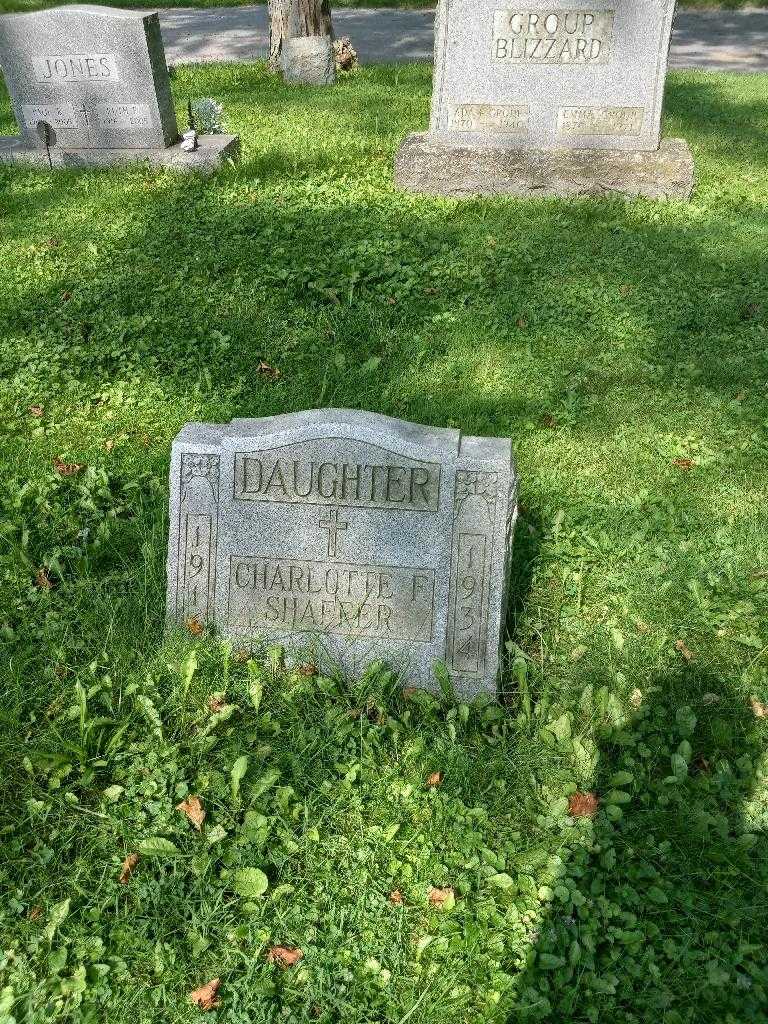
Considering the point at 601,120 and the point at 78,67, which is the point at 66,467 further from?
the point at 78,67

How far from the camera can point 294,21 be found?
1128cm

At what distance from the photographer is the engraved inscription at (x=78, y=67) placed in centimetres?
812

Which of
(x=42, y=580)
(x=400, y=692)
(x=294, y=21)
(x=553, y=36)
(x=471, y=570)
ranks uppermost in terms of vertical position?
(x=553, y=36)

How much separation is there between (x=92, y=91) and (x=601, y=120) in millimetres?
4609

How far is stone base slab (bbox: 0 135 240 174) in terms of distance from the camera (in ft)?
26.5

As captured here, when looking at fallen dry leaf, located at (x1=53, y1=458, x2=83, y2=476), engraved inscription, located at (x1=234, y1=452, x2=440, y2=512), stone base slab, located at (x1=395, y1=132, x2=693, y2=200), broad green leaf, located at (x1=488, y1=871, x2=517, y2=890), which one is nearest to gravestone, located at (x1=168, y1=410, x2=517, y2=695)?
engraved inscription, located at (x1=234, y1=452, x2=440, y2=512)

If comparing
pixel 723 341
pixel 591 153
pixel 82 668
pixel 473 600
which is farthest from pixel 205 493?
pixel 591 153

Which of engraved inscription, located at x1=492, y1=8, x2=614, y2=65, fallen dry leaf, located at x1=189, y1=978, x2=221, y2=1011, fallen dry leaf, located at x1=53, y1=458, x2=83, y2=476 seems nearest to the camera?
fallen dry leaf, located at x1=189, y1=978, x2=221, y2=1011

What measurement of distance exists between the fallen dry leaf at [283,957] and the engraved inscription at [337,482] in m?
1.39

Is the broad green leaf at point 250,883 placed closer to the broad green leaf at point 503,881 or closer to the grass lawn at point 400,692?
the grass lawn at point 400,692

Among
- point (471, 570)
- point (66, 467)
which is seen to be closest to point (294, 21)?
point (66, 467)

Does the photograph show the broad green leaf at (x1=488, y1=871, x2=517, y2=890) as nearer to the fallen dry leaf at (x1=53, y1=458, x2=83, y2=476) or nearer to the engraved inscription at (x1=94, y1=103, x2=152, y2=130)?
the fallen dry leaf at (x1=53, y1=458, x2=83, y2=476)

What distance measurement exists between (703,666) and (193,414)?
9.34 feet

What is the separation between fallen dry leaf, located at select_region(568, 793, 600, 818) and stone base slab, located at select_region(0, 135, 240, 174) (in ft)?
22.7
